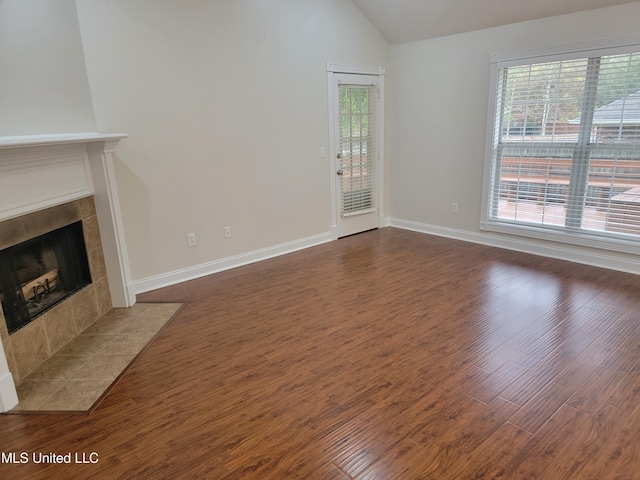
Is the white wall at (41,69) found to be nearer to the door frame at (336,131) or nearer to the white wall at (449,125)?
the door frame at (336,131)

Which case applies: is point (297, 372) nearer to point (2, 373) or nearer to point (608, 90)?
point (2, 373)

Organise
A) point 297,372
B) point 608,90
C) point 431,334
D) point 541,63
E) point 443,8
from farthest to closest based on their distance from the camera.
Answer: point 443,8 < point 541,63 < point 608,90 < point 431,334 < point 297,372

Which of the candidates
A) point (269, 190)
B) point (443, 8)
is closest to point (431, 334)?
point (269, 190)

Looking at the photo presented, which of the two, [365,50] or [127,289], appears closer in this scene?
[127,289]

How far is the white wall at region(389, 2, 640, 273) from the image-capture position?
430 centimetres

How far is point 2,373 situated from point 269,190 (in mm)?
2937

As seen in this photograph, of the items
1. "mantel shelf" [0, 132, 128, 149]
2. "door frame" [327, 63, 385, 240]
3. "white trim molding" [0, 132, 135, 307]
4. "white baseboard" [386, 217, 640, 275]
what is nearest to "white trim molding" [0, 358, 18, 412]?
"white trim molding" [0, 132, 135, 307]

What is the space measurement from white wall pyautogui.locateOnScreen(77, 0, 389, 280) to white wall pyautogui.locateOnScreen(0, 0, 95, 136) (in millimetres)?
121

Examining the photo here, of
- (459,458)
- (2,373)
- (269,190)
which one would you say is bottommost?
(459,458)

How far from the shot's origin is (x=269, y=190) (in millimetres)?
4629

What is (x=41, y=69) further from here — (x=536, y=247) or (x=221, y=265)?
(x=536, y=247)

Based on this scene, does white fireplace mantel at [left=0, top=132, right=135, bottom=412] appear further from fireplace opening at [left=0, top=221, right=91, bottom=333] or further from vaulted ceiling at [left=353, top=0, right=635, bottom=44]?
vaulted ceiling at [left=353, top=0, right=635, bottom=44]

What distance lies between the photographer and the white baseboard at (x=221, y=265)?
392cm

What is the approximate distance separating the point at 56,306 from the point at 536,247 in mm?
4637
